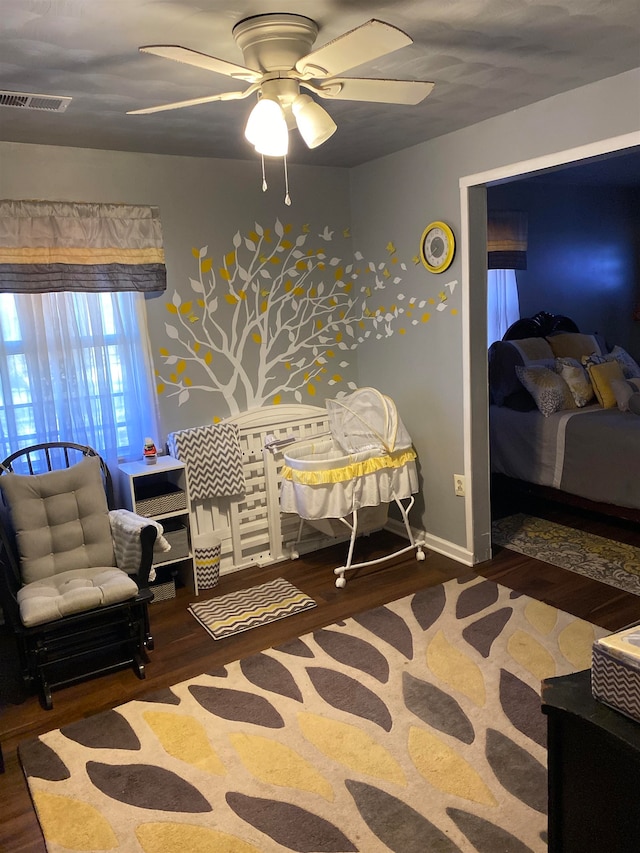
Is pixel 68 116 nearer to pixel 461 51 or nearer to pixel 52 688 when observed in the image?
pixel 461 51

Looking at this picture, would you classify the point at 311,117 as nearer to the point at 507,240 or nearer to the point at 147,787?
the point at 147,787

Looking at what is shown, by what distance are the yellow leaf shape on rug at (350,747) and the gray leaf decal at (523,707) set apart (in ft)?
1.66

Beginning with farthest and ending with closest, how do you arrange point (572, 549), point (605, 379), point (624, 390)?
point (605, 379)
point (624, 390)
point (572, 549)

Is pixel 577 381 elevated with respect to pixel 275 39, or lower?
lower

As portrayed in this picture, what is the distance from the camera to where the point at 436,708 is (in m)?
2.66

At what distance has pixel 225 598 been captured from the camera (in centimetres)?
374

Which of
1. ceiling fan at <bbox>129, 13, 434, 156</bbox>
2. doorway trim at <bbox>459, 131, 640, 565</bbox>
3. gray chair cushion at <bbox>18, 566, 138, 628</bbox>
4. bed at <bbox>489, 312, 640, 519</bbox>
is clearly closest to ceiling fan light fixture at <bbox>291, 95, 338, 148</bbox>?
ceiling fan at <bbox>129, 13, 434, 156</bbox>

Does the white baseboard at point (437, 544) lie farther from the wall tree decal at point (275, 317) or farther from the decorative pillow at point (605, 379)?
the decorative pillow at point (605, 379)

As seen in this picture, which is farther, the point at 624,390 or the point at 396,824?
the point at 624,390

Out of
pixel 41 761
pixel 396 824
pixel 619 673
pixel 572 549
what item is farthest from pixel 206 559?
pixel 619 673

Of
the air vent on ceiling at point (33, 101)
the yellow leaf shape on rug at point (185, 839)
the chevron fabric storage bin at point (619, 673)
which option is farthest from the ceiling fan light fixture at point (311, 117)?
the yellow leaf shape on rug at point (185, 839)

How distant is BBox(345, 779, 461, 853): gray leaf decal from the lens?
6.62ft

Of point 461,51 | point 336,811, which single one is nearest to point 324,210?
point 461,51

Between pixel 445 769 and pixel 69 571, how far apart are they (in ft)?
6.25
